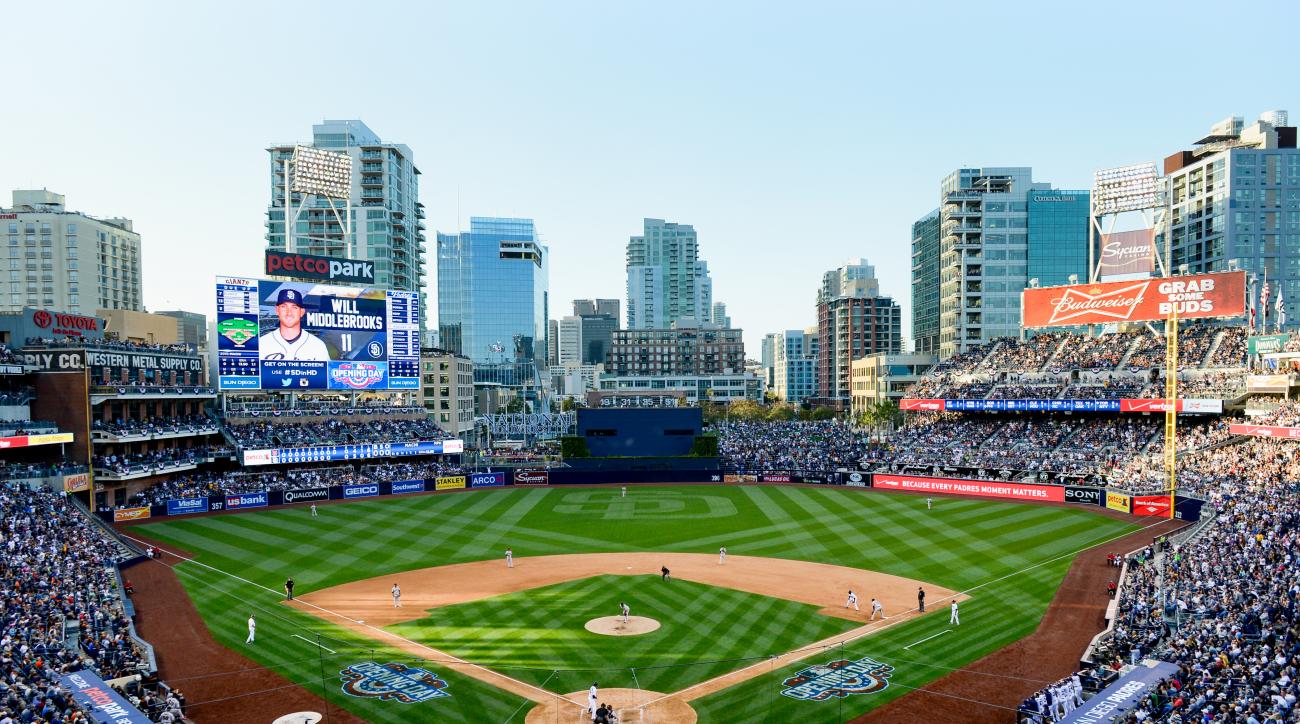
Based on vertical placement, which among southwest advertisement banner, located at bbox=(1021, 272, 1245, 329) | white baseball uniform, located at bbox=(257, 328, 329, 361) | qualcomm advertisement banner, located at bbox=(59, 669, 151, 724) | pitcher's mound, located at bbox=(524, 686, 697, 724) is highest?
southwest advertisement banner, located at bbox=(1021, 272, 1245, 329)

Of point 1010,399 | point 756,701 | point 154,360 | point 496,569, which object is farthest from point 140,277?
point 756,701

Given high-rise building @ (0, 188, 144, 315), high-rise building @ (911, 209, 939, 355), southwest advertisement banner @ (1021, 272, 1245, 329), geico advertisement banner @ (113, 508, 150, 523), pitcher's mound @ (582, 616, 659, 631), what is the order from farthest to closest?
high-rise building @ (911, 209, 939, 355) → high-rise building @ (0, 188, 144, 315) → southwest advertisement banner @ (1021, 272, 1245, 329) → geico advertisement banner @ (113, 508, 150, 523) → pitcher's mound @ (582, 616, 659, 631)

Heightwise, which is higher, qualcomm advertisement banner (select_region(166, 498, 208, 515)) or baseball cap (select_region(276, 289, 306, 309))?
baseball cap (select_region(276, 289, 306, 309))

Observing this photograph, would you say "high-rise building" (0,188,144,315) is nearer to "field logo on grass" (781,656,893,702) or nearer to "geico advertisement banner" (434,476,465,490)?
"geico advertisement banner" (434,476,465,490)

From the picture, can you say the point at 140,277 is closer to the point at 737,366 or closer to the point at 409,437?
the point at 409,437

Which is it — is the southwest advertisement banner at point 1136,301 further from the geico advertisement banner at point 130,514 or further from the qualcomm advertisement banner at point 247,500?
the geico advertisement banner at point 130,514

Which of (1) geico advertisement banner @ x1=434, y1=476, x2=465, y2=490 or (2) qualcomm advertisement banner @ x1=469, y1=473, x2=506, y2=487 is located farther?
(2) qualcomm advertisement banner @ x1=469, y1=473, x2=506, y2=487

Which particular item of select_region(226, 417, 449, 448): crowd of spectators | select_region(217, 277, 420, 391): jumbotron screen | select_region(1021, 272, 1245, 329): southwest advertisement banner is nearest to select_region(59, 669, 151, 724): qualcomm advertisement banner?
select_region(217, 277, 420, 391): jumbotron screen

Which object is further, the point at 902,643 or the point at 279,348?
the point at 279,348
